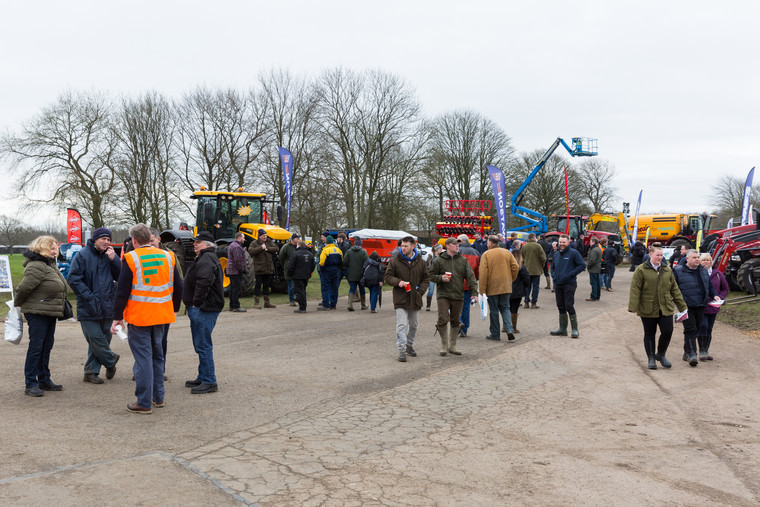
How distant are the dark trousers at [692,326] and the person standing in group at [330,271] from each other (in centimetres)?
775

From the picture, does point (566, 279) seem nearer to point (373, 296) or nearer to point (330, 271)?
point (373, 296)

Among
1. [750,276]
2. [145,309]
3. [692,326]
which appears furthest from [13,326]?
[750,276]

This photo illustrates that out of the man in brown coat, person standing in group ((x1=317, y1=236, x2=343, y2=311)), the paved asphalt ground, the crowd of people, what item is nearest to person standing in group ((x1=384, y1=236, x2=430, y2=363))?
the crowd of people

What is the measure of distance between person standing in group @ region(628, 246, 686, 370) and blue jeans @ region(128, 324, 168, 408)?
5.86 metres

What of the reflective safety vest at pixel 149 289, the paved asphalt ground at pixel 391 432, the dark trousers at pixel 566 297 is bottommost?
the paved asphalt ground at pixel 391 432

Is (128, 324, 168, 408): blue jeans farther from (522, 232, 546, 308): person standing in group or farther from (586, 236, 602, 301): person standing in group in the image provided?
(586, 236, 602, 301): person standing in group

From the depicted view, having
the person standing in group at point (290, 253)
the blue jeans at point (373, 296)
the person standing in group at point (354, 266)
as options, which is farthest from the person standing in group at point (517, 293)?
the person standing in group at point (290, 253)

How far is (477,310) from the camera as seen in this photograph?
1492cm

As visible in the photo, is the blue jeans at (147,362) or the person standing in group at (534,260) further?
the person standing in group at (534,260)

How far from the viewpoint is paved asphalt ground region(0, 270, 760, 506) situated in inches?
159

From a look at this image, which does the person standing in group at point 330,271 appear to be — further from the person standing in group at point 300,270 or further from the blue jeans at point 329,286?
the person standing in group at point 300,270

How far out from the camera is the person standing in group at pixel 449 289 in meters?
8.95

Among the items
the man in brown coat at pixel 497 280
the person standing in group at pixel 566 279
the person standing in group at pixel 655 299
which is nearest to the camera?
the person standing in group at pixel 655 299

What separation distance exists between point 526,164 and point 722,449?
50.4 metres
